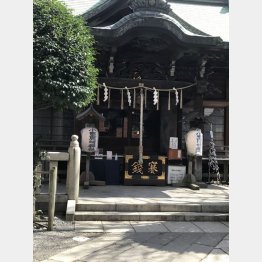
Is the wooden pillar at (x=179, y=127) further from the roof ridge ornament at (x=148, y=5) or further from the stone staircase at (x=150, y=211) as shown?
the stone staircase at (x=150, y=211)

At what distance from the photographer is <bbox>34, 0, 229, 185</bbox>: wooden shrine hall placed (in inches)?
467

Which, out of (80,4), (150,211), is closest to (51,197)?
(150,211)

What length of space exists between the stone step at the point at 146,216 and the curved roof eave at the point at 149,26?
6121 mm

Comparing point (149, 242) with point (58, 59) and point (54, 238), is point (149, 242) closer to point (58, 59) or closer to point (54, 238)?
point (54, 238)

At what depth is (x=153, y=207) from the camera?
8.73 m

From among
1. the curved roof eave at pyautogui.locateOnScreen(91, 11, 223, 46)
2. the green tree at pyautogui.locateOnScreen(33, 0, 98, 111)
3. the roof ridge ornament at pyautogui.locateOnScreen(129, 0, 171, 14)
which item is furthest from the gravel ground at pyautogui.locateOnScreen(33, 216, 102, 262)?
the roof ridge ornament at pyautogui.locateOnScreen(129, 0, 171, 14)

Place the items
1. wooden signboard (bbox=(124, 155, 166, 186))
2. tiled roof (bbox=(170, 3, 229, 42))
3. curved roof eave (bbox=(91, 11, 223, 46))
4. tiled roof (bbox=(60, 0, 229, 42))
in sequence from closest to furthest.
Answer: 1. curved roof eave (bbox=(91, 11, 223, 46))
2. wooden signboard (bbox=(124, 155, 166, 186))
3. tiled roof (bbox=(60, 0, 229, 42))
4. tiled roof (bbox=(170, 3, 229, 42))

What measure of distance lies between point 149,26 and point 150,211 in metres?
6.41

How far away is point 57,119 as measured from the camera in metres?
14.1

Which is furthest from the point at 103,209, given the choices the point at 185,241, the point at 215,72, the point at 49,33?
the point at 215,72

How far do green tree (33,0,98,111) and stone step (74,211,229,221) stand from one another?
271 centimetres

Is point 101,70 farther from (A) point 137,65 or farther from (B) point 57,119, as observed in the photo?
(B) point 57,119

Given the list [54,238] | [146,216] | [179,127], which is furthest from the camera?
[179,127]

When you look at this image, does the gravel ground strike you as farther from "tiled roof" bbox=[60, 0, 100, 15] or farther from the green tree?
"tiled roof" bbox=[60, 0, 100, 15]
